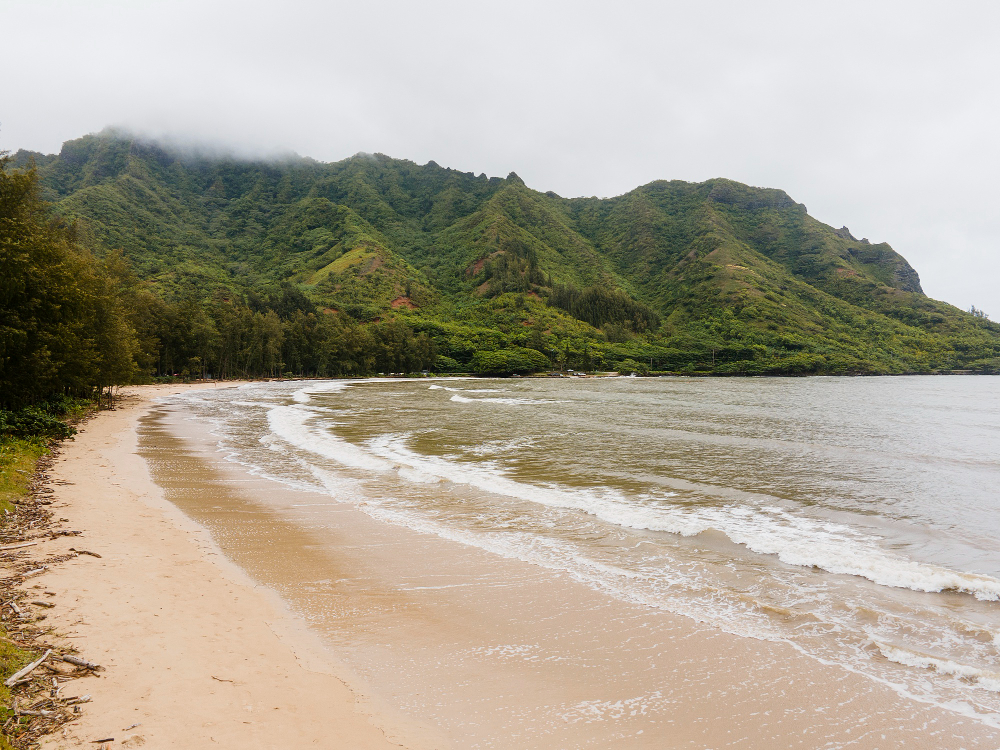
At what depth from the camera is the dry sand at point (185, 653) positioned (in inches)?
173

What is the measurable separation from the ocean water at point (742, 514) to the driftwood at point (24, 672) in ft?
22.5

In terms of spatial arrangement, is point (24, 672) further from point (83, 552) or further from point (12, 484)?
point (12, 484)

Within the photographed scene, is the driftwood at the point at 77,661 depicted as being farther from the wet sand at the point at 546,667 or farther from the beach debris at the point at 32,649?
the wet sand at the point at 546,667

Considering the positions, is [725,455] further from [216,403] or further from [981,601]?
[216,403]

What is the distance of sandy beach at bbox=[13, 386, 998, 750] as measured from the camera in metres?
4.69

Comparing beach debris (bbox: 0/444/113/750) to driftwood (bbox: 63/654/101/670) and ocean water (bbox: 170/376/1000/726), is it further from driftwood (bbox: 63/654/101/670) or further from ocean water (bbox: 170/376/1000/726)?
ocean water (bbox: 170/376/1000/726)

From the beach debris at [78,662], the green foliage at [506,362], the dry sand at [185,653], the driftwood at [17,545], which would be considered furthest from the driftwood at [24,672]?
the green foliage at [506,362]

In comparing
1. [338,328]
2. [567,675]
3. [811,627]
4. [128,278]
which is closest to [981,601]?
[811,627]

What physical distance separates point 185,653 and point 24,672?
143 cm

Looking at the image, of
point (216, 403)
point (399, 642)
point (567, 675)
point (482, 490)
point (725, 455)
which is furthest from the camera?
point (216, 403)

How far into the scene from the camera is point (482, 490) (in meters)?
15.3

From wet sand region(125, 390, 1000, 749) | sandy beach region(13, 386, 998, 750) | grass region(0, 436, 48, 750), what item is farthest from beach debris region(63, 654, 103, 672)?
wet sand region(125, 390, 1000, 749)

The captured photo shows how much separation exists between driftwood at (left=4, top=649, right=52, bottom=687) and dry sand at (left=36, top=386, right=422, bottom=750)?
0.45 metres

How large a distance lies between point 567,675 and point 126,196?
241 m
